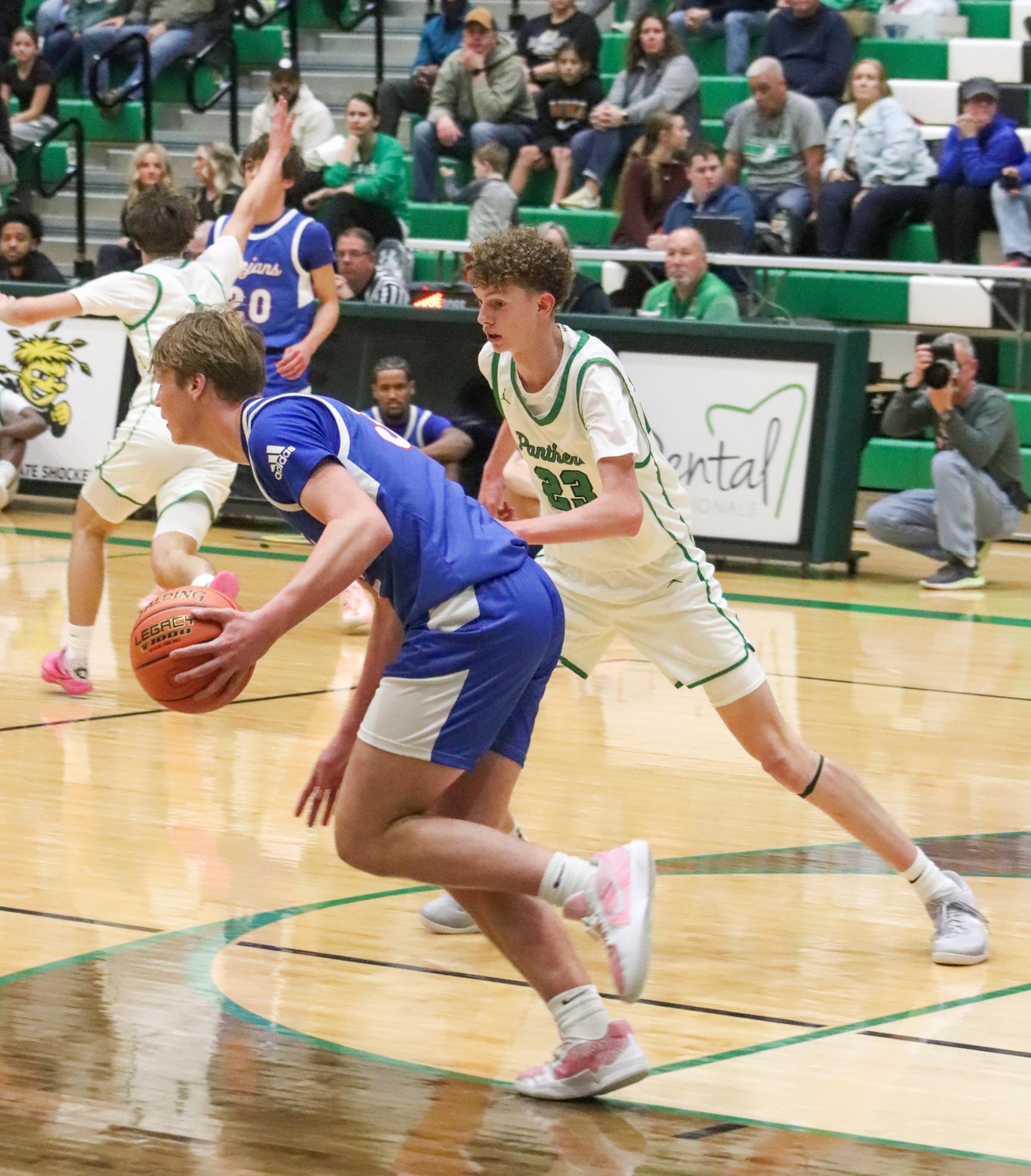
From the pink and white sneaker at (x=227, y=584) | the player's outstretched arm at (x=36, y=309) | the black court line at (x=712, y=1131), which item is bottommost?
the black court line at (x=712, y=1131)

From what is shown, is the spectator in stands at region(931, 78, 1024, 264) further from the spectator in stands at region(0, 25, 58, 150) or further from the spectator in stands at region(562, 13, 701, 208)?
the spectator in stands at region(0, 25, 58, 150)

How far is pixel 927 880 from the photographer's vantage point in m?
4.44

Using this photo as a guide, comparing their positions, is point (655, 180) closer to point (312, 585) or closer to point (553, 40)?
point (553, 40)

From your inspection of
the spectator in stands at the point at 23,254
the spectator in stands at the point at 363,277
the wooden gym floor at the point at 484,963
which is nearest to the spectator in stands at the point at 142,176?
the spectator in stands at the point at 23,254

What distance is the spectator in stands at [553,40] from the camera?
14.4 metres

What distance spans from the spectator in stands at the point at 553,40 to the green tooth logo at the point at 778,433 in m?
4.82

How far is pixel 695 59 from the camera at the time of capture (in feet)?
49.4

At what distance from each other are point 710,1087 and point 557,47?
40.3 feet

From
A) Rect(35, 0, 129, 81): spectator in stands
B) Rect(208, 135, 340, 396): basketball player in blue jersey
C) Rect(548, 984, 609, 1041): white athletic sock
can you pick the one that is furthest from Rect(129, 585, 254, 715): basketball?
Rect(35, 0, 129, 81): spectator in stands

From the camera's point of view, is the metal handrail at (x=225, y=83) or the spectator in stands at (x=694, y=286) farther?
the metal handrail at (x=225, y=83)

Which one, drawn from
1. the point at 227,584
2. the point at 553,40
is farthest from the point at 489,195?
the point at 227,584

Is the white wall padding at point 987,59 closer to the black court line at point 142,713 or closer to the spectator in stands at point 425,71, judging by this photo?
the spectator in stands at point 425,71

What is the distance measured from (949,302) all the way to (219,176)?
463 centimetres

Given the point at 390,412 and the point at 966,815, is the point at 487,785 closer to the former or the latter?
the point at 966,815
